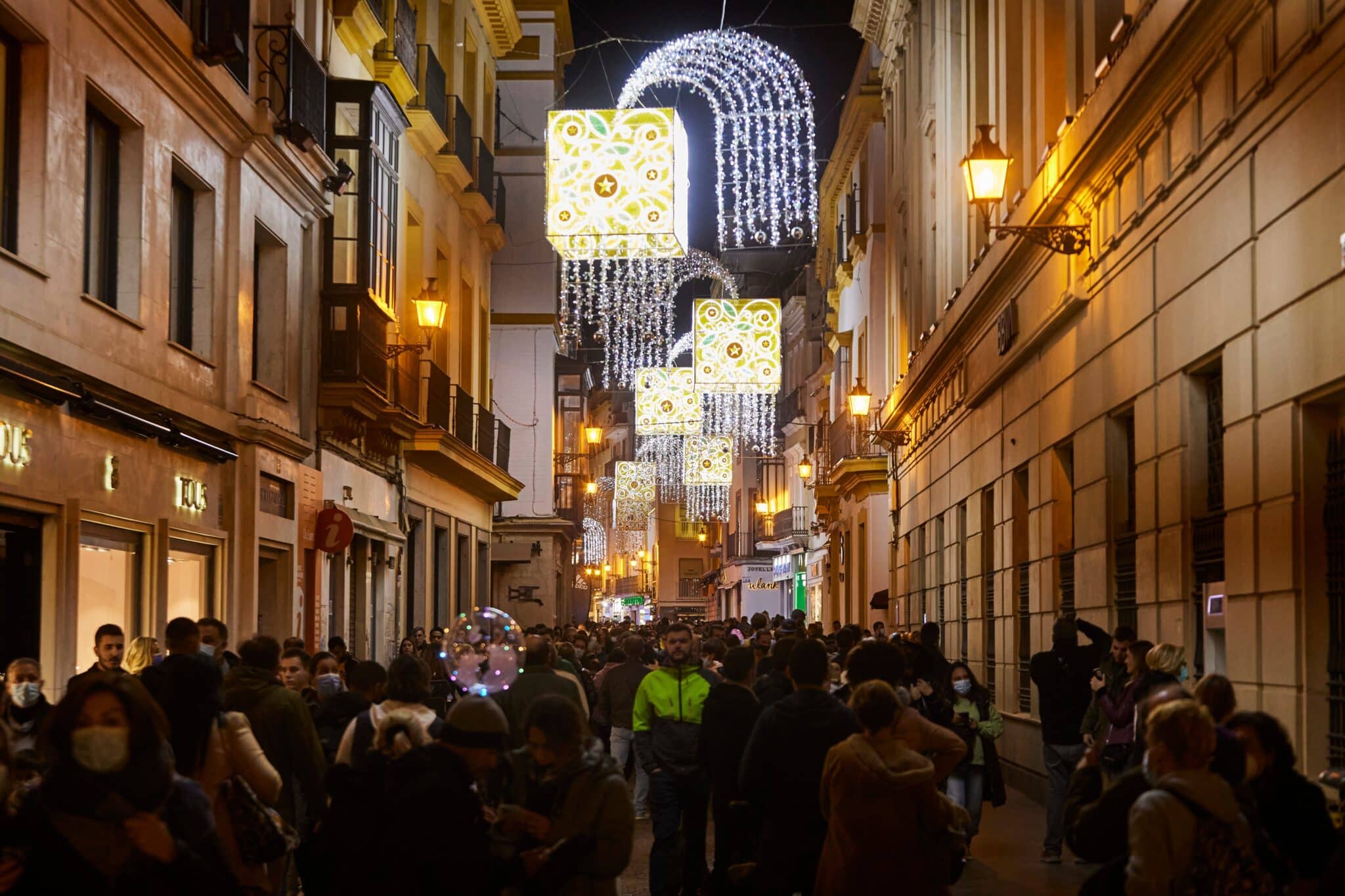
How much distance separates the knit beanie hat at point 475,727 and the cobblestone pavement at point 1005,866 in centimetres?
551

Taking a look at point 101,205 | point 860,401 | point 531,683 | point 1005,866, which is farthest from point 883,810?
point 860,401

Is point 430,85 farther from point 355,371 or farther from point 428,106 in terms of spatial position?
point 355,371

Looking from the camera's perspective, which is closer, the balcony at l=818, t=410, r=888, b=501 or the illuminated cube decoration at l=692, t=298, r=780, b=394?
the illuminated cube decoration at l=692, t=298, r=780, b=394


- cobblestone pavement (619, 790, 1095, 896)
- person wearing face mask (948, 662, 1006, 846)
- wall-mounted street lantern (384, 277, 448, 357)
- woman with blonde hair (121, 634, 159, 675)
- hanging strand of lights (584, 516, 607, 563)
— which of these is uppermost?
wall-mounted street lantern (384, 277, 448, 357)

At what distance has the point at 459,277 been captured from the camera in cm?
3281

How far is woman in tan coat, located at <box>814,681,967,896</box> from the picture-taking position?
7340 millimetres

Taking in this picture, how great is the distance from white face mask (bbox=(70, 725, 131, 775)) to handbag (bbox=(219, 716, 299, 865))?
177 centimetres

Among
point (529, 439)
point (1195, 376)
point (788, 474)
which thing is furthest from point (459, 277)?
point (788, 474)

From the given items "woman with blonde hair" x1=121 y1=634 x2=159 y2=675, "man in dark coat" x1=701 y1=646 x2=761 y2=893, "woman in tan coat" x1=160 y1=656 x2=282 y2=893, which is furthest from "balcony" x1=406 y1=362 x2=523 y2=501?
"woman in tan coat" x1=160 y1=656 x2=282 y2=893

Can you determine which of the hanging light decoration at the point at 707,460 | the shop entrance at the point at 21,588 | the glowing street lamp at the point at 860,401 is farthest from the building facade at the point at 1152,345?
the hanging light decoration at the point at 707,460

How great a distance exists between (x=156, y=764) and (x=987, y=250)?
17257 millimetres

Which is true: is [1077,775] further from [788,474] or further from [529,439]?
[788,474]

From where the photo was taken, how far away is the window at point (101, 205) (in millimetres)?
14633

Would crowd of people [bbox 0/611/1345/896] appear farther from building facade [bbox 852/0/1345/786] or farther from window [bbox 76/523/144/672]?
window [bbox 76/523/144/672]
